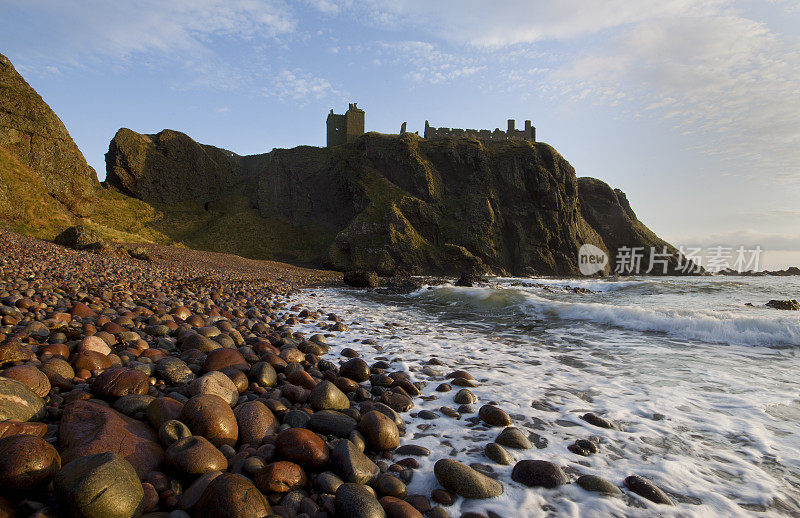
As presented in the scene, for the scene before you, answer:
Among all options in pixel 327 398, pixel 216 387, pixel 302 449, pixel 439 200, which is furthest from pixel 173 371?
pixel 439 200

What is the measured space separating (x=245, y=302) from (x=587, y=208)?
65.2 metres

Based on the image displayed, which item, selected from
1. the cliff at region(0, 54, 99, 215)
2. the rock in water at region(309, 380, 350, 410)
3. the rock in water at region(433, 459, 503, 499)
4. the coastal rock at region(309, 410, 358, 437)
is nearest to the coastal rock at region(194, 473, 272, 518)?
the coastal rock at region(309, 410, 358, 437)

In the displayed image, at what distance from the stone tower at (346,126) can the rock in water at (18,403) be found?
55.3 meters

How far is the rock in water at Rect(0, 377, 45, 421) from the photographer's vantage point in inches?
84.5

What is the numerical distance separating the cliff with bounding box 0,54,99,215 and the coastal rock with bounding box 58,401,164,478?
29220 millimetres

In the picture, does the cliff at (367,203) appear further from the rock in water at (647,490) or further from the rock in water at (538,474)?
the rock in water at (647,490)

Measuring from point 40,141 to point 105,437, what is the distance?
1336 inches

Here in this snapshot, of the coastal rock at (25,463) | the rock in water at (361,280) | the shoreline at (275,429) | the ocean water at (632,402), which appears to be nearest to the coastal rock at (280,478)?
the shoreline at (275,429)

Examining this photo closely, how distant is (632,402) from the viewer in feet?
12.7

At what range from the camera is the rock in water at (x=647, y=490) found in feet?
7.35

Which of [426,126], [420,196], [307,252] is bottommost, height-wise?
[307,252]

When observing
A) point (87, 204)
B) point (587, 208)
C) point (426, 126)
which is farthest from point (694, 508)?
point (587, 208)

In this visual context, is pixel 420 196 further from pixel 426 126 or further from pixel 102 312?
pixel 102 312

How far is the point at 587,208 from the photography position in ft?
204
